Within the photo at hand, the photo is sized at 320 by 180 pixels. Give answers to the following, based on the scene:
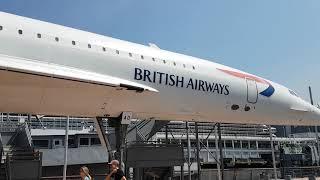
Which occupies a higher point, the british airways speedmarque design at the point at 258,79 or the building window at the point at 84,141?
the british airways speedmarque design at the point at 258,79

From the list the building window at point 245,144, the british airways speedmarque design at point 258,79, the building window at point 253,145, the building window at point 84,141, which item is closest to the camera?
the british airways speedmarque design at point 258,79

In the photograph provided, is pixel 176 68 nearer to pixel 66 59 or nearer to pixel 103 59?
pixel 103 59

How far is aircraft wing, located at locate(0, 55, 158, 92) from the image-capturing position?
367 inches

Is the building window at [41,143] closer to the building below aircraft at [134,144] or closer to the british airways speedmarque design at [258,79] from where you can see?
the building below aircraft at [134,144]

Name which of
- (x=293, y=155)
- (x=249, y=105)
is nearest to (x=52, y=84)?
(x=249, y=105)

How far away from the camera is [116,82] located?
11305 mm

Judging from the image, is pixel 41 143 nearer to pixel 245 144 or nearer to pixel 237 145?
pixel 237 145

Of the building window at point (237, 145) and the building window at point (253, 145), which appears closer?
the building window at point (237, 145)

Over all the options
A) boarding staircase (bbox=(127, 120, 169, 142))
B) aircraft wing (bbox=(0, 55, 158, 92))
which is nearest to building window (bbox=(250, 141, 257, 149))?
boarding staircase (bbox=(127, 120, 169, 142))

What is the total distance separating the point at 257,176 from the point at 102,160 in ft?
56.8

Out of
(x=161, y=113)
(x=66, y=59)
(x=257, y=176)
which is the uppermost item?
(x=66, y=59)

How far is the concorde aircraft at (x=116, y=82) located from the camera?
999 centimetres

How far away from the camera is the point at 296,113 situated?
16.6m

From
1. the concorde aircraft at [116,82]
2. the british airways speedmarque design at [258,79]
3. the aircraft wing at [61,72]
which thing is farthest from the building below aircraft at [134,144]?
the aircraft wing at [61,72]
